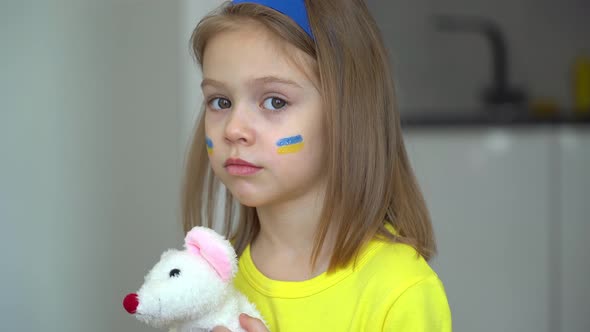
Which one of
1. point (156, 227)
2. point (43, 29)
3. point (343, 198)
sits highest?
point (43, 29)

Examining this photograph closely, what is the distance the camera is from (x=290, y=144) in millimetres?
963

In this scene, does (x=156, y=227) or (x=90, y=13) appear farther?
(x=156, y=227)

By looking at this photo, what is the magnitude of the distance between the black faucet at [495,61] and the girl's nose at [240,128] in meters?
1.90

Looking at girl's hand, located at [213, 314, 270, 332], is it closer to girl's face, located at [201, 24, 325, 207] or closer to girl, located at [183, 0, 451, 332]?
girl, located at [183, 0, 451, 332]

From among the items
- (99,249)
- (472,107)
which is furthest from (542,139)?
(99,249)

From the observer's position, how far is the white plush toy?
0.82 meters

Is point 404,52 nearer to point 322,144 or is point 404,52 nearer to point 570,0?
point 570,0

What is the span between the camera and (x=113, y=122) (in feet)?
4.58

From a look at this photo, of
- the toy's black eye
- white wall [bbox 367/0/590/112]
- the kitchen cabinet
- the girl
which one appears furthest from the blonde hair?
white wall [bbox 367/0/590/112]

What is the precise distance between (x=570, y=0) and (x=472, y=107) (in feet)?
1.87

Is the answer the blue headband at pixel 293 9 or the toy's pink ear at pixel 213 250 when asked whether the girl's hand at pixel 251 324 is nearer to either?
the toy's pink ear at pixel 213 250

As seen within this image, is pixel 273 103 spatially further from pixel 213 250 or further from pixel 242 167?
pixel 213 250

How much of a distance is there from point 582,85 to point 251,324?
6.81 feet

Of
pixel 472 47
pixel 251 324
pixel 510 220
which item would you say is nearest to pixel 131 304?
pixel 251 324
